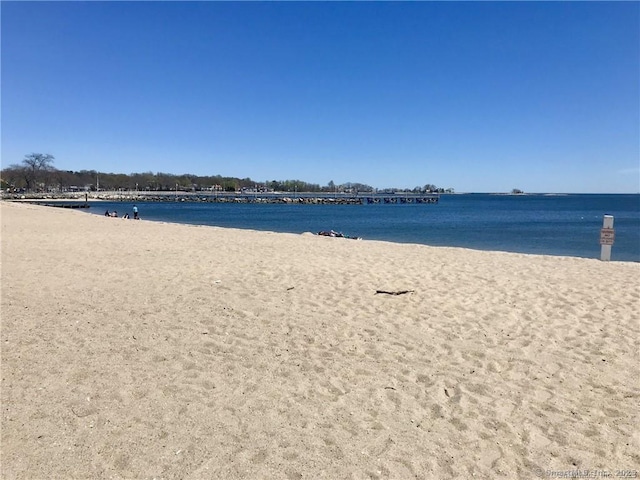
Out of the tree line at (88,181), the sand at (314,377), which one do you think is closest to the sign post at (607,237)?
the sand at (314,377)

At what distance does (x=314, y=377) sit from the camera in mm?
4070

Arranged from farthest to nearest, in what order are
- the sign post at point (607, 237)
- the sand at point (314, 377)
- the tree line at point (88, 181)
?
1. the tree line at point (88, 181)
2. the sign post at point (607, 237)
3. the sand at point (314, 377)

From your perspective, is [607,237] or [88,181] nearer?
[607,237]

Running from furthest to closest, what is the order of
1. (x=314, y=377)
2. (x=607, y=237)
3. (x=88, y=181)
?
(x=88, y=181) < (x=607, y=237) < (x=314, y=377)

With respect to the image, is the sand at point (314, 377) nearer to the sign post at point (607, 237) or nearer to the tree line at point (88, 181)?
the sign post at point (607, 237)

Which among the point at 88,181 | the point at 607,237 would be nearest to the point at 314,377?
the point at 607,237

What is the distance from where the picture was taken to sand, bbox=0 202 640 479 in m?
2.90

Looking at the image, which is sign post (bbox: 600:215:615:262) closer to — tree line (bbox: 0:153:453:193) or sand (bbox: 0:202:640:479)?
sand (bbox: 0:202:640:479)

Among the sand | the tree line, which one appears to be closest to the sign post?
the sand

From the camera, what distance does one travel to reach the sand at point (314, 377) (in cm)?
290

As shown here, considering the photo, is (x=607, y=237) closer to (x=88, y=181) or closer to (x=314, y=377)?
(x=314, y=377)

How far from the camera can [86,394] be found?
3643mm

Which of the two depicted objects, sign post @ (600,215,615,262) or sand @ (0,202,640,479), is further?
sign post @ (600,215,615,262)

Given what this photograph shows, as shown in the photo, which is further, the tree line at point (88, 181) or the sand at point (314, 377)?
the tree line at point (88, 181)
